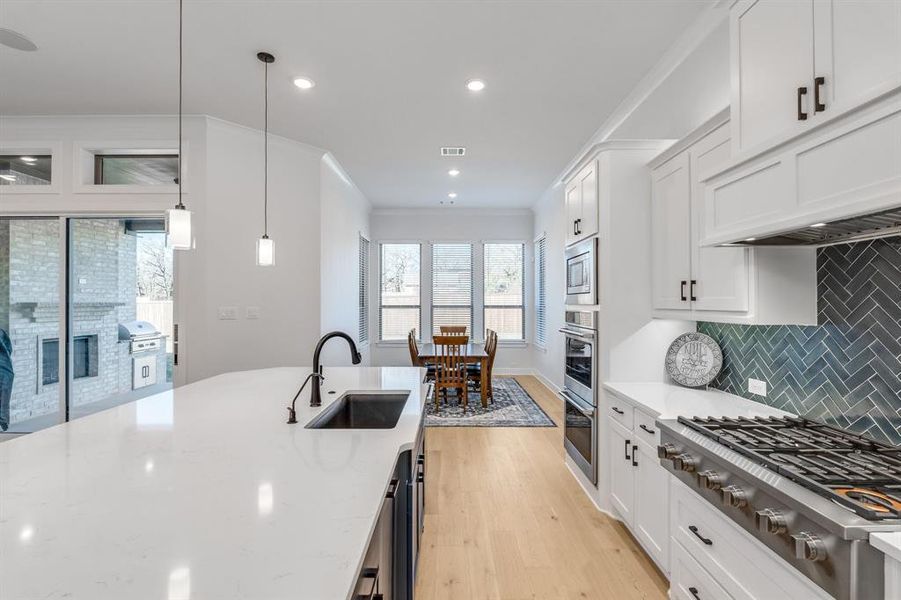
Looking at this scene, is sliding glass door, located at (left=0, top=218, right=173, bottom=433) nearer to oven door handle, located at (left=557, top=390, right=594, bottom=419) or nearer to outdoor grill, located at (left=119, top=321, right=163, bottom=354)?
outdoor grill, located at (left=119, top=321, right=163, bottom=354)

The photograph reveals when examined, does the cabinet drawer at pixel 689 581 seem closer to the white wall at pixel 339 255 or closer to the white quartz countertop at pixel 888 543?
the white quartz countertop at pixel 888 543

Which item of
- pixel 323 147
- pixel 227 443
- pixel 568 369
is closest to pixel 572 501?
pixel 568 369

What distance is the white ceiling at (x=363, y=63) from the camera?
2373 mm

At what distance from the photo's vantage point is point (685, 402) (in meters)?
2.17

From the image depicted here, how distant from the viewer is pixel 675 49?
2605 millimetres

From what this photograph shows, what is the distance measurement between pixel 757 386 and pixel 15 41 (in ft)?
16.0

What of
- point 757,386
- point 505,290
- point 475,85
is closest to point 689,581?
point 757,386

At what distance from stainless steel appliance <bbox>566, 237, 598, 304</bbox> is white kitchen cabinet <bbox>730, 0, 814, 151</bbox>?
3.94ft

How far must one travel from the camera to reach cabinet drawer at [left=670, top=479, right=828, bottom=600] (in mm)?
1198

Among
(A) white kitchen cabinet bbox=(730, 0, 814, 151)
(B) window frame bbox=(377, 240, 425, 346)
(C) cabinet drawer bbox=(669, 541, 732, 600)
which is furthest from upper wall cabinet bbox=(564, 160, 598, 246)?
(B) window frame bbox=(377, 240, 425, 346)

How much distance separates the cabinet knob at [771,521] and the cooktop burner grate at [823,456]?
11 centimetres

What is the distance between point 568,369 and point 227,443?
256 centimetres

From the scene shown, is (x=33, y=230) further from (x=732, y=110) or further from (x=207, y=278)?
(x=732, y=110)

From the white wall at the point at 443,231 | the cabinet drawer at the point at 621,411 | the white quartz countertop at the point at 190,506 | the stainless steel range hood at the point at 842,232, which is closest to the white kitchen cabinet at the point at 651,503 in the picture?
the cabinet drawer at the point at 621,411
